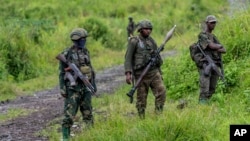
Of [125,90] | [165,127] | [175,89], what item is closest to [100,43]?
[125,90]

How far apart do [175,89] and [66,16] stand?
17.3 m

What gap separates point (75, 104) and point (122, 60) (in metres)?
12.4

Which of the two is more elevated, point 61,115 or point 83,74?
point 83,74

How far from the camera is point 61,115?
35.7 feet

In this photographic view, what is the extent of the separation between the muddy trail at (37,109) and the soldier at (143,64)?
5.80 ft

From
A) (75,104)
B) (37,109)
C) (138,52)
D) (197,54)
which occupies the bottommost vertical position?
(37,109)

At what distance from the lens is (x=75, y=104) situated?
7938mm

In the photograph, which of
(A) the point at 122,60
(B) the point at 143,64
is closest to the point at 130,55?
(B) the point at 143,64

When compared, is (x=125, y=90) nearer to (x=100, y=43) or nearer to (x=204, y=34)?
(x=204, y=34)

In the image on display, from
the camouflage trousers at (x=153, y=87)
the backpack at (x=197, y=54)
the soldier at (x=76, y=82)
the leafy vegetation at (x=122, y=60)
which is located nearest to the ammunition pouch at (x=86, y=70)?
the soldier at (x=76, y=82)

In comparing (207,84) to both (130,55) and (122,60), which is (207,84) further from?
(122,60)

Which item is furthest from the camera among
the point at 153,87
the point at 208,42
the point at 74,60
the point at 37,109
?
the point at 37,109

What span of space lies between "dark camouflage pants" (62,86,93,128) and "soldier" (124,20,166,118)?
0.71 meters

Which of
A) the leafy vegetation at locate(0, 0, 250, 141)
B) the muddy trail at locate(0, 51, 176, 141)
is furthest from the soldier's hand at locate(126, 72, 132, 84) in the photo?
the muddy trail at locate(0, 51, 176, 141)
